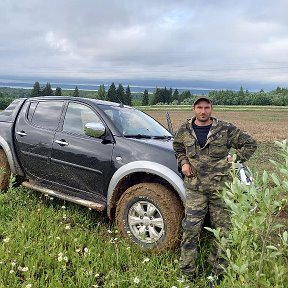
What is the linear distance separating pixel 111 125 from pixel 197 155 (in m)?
1.48

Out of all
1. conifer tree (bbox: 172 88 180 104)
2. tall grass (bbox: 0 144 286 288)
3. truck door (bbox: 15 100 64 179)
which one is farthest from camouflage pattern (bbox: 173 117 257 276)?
conifer tree (bbox: 172 88 180 104)

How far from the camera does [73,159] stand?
4855mm

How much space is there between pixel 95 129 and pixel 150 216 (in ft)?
4.21

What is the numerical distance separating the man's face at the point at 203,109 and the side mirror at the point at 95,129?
140 cm

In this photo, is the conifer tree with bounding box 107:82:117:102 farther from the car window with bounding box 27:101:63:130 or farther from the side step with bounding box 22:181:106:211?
the side step with bounding box 22:181:106:211

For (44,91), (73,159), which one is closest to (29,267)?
(73,159)

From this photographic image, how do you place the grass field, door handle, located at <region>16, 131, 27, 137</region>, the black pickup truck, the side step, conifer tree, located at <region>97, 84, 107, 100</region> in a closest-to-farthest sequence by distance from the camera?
the grass field
the black pickup truck
the side step
door handle, located at <region>16, 131, 27, 137</region>
conifer tree, located at <region>97, 84, 107, 100</region>

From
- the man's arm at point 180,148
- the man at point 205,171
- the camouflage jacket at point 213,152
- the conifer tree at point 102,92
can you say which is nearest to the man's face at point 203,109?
the man at point 205,171

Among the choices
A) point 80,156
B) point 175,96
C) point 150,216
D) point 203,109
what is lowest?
point 175,96

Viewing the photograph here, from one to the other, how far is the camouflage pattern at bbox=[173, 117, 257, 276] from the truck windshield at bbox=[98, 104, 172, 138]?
1.32 m

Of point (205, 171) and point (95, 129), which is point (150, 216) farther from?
point (95, 129)

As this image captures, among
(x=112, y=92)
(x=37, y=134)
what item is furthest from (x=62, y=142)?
(x=112, y=92)

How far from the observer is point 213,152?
3.63m

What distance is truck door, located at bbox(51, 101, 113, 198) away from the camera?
4598 mm
